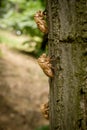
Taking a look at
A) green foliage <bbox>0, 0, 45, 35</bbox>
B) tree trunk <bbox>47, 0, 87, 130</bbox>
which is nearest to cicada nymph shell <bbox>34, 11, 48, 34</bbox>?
tree trunk <bbox>47, 0, 87, 130</bbox>

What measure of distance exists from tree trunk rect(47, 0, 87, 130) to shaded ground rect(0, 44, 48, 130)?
512 centimetres

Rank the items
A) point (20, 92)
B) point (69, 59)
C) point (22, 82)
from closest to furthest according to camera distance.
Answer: point (69, 59)
point (20, 92)
point (22, 82)

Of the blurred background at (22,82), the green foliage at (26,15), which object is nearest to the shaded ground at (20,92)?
the blurred background at (22,82)

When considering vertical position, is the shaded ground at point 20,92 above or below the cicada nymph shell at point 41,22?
below

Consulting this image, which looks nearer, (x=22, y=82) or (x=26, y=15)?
(x=26, y=15)

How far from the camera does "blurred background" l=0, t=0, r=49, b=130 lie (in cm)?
743

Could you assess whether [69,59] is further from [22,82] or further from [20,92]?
[22,82]

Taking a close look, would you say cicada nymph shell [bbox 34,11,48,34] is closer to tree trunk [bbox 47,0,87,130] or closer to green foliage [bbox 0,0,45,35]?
tree trunk [bbox 47,0,87,130]

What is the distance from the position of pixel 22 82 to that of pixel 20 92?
0.93 meters

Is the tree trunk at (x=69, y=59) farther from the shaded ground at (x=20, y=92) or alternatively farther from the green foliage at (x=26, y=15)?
the shaded ground at (x=20, y=92)

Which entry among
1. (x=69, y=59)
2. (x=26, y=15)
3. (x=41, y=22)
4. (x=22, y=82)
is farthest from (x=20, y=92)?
(x=69, y=59)

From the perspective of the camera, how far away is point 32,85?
399 inches

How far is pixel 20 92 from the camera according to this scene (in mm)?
9273

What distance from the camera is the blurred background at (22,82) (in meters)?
7.43
